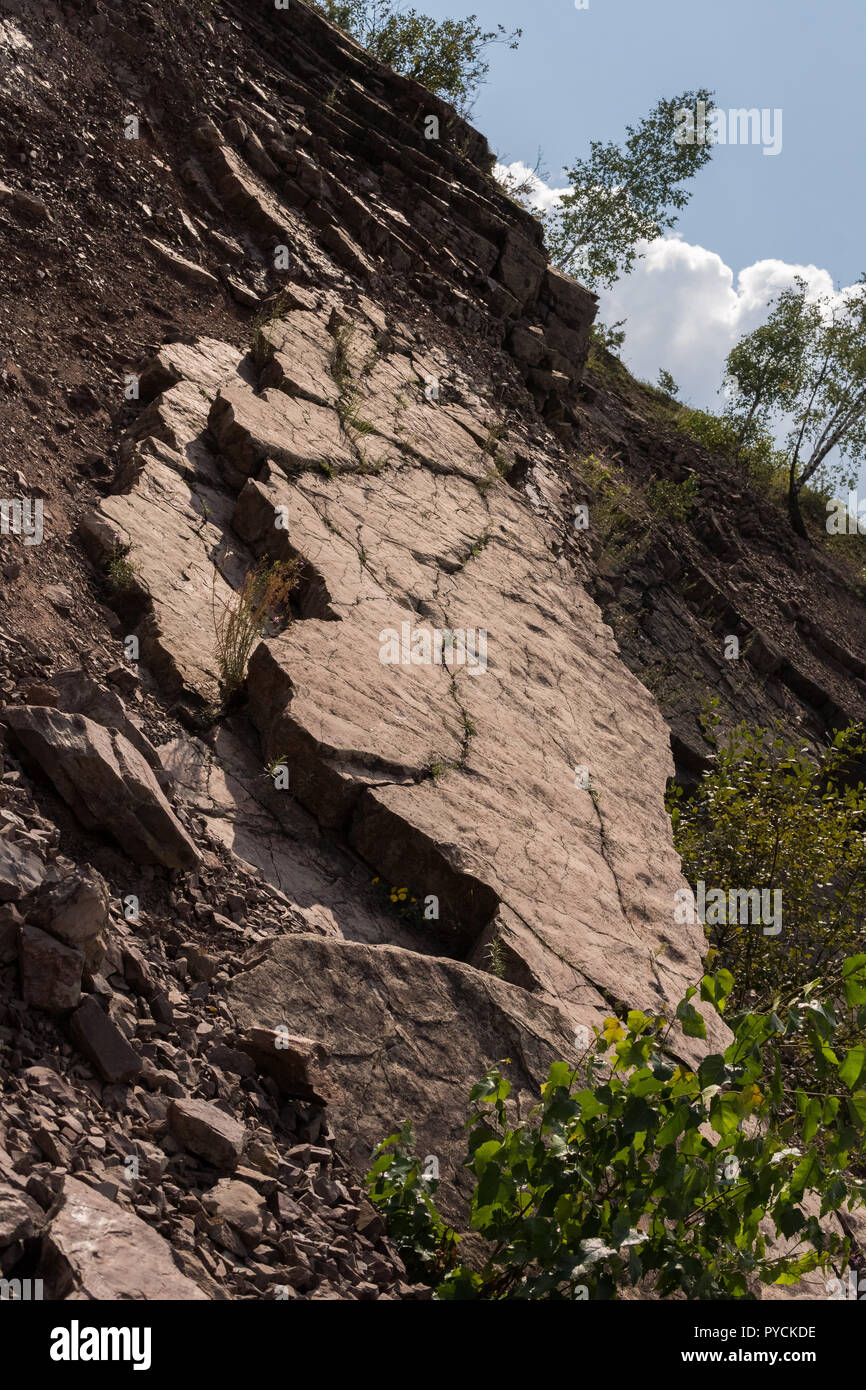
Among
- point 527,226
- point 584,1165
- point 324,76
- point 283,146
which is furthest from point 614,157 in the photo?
point 584,1165

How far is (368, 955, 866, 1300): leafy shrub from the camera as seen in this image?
2592 mm

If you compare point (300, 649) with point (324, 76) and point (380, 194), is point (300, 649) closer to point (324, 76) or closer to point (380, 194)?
point (380, 194)

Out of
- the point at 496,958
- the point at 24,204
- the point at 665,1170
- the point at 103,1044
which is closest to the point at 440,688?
the point at 496,958

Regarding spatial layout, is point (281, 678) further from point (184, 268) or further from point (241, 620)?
point (184, 268)

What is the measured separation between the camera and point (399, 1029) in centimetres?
379

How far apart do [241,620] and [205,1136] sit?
2.60 metres

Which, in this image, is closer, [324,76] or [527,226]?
[324,76]

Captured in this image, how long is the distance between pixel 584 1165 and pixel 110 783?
1.98 m

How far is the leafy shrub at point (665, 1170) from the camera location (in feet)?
8.50

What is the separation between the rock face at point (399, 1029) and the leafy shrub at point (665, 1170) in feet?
2.18

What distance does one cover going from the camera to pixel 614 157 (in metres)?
20.5

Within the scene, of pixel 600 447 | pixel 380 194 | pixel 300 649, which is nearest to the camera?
pixel 300 649
